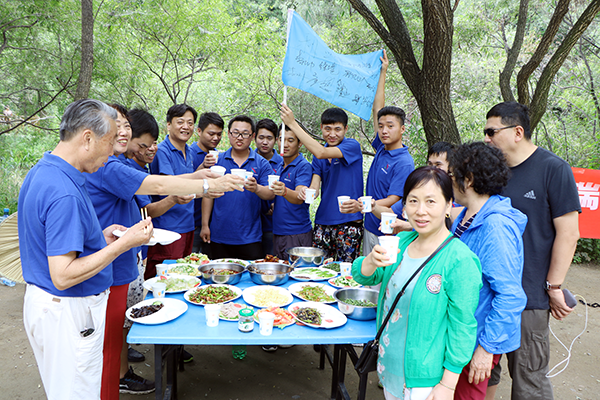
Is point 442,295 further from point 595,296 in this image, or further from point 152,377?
point 595,296

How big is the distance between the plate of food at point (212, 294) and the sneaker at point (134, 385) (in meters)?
1.29

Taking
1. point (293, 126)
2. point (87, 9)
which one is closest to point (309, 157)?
point (87, 9)

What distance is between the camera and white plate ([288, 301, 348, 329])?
256 cm

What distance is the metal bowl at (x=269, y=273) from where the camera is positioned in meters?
3.27

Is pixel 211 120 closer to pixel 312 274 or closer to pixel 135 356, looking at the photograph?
pixel 312 274

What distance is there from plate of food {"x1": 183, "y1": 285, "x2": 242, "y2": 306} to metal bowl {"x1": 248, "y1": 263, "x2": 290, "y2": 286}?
0.25m

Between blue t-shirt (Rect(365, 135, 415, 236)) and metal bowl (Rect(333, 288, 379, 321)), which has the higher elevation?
blue t-shirt (Rect(365, 135, 415, 236))

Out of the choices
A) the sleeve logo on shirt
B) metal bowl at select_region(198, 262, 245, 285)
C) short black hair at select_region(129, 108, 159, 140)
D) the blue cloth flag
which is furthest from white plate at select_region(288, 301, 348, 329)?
the blue cloth flag

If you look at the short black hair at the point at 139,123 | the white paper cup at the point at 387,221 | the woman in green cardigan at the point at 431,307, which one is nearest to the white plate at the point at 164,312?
the woman in green cardigan at the point at 431,307

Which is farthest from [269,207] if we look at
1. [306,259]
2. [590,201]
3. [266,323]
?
[590,201]

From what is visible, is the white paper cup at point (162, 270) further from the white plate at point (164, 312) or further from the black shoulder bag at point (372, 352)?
the black shoulder bag at point (372, 352)

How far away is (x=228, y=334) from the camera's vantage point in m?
2.38

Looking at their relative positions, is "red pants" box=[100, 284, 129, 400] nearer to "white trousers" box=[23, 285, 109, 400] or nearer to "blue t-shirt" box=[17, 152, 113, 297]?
"white trousers" box=[23, 285, 109, 400]

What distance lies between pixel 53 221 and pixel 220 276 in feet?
4.97
